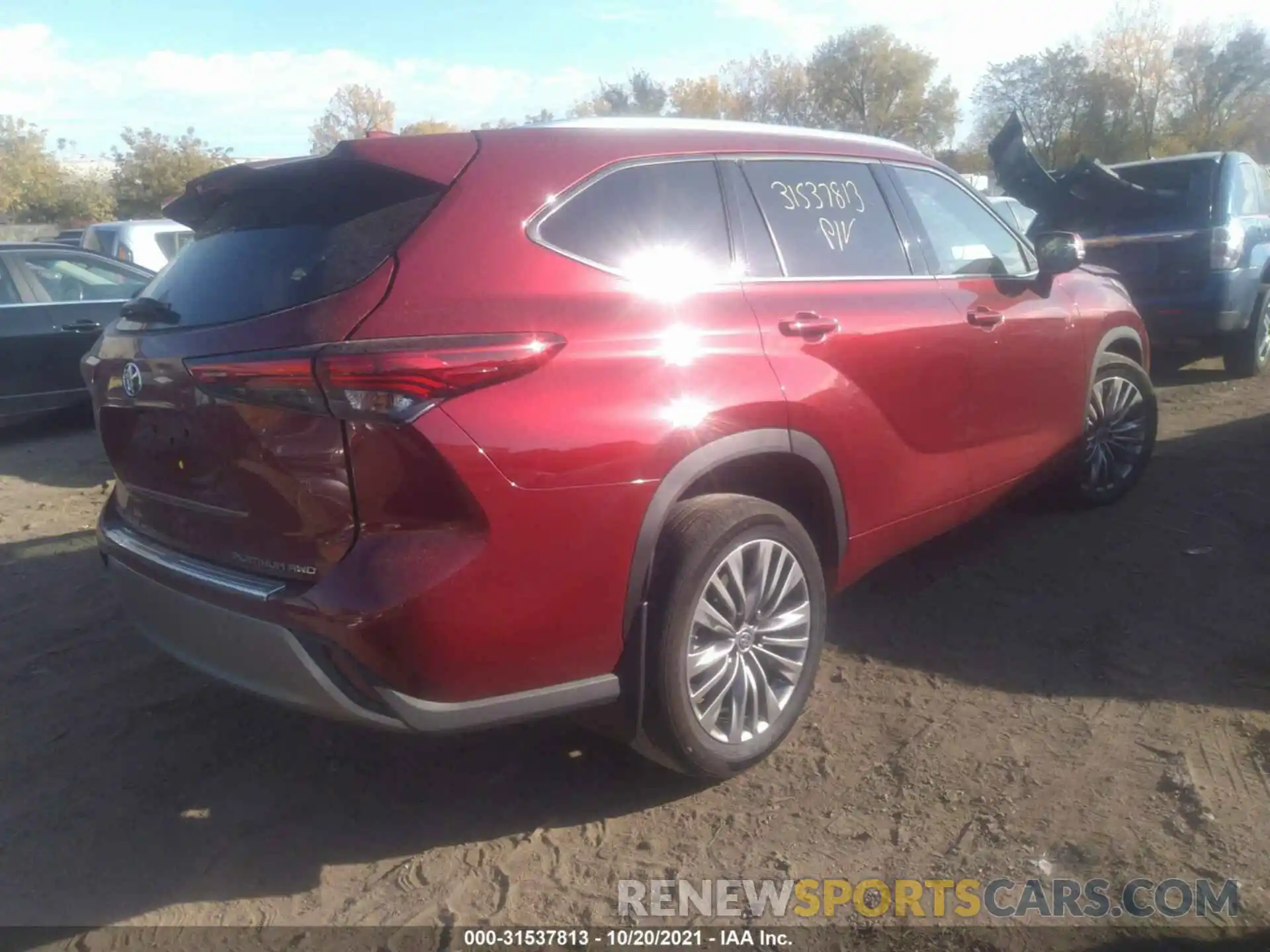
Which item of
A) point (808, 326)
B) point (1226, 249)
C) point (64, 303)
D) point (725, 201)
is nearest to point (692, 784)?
point (808, 326)

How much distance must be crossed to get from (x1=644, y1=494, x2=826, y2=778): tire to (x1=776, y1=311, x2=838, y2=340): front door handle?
535 mm

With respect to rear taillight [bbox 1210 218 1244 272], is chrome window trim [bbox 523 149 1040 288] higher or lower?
higher

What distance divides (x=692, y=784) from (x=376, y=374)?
5.25ft

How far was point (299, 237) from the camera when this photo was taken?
273cm

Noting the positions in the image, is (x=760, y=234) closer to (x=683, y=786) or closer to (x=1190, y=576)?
(x=683, y=786)

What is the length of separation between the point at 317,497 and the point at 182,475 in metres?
0.57

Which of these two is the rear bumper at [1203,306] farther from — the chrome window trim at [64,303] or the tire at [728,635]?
the chrome window trim at [64,303]

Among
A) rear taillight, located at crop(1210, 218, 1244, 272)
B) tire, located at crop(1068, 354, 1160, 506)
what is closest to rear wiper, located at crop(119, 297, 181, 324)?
tire, located at crop(1068, 354, 1160, 506)

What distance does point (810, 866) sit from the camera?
2760 mm

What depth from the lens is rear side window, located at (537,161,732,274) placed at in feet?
9.23

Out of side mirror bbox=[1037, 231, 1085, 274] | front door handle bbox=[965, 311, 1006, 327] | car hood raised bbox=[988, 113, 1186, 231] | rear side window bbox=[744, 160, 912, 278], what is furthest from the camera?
car hood raised bbox=[988, 113, 1186, 231]

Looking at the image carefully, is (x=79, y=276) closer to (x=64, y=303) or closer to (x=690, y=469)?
(x=64, y=303)

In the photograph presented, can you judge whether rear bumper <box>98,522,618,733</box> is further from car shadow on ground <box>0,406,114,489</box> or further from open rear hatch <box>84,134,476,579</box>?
car shadow on ground <box>0,406,114,489</box>

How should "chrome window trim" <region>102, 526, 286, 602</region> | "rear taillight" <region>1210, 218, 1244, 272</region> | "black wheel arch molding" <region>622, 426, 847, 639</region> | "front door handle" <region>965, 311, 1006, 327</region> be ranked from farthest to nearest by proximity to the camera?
"rear taillight" <region>1210, 218, 1244, 272</region> < "front door handle" <region>965, 311, 1006, 327</region> < "black wheel arch molding" <region>622, 426, 847, 639</region> < "chrome window trim" <region>102, 526, 286, 602</region>
